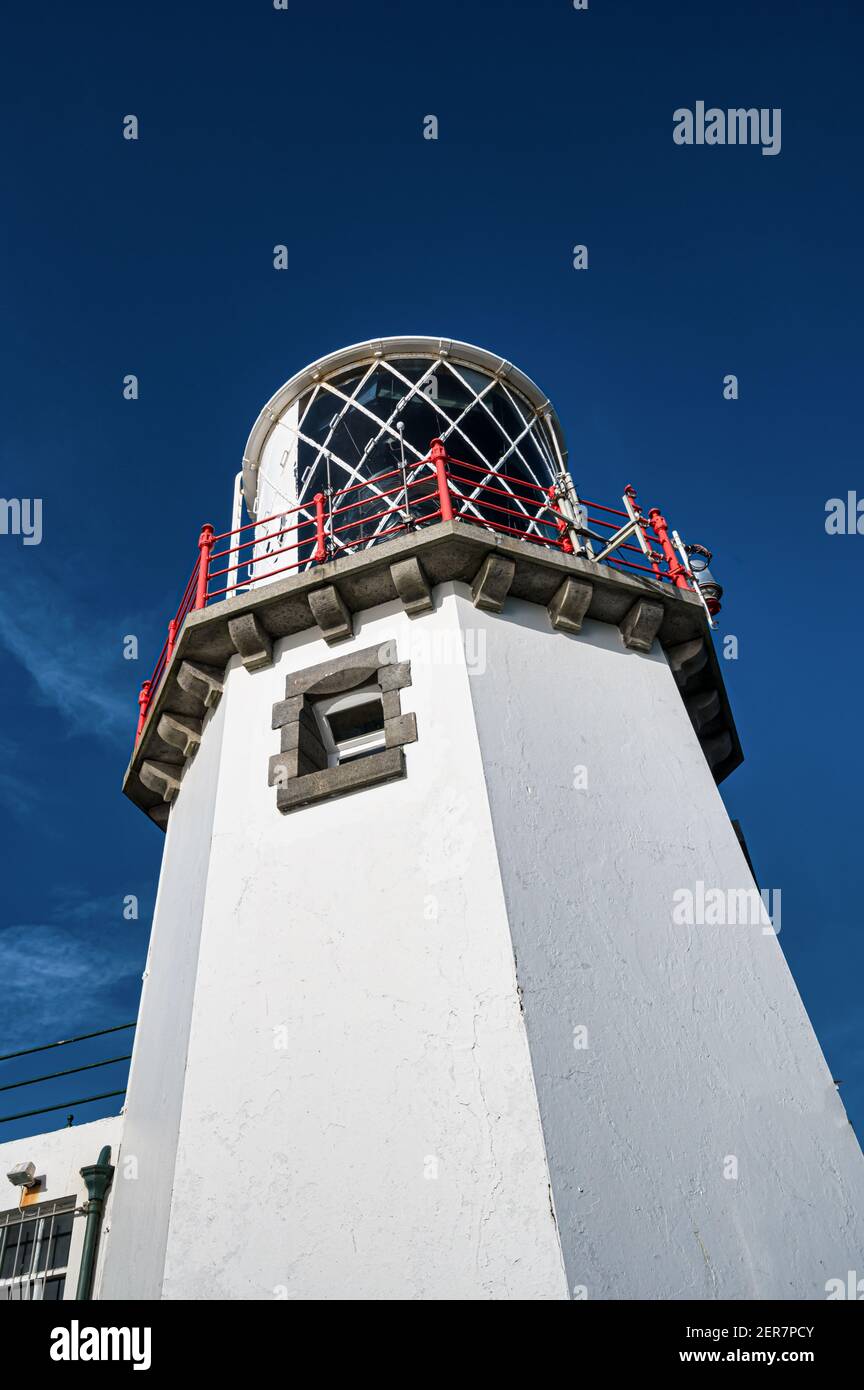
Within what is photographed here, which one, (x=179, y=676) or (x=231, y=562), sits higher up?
(x=231, y=562)

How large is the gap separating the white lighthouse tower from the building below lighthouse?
0.02m

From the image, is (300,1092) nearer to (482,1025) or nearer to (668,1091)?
(482,1025)

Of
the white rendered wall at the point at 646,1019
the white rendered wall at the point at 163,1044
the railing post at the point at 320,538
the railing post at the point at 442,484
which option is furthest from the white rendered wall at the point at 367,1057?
the railing post at the point at 320,538

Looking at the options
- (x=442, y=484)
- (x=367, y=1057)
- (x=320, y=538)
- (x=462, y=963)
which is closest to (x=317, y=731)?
(x=320, y=538)

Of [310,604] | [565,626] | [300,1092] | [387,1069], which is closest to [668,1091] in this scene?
[387,1069]

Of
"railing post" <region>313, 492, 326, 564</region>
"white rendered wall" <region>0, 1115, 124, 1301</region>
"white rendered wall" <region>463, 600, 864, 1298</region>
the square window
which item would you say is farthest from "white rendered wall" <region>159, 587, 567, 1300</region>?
"white rendered wall" <region>0, 1115, 124, 1301</region>

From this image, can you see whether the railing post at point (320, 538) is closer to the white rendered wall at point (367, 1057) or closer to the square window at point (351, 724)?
the square window at point (351, 724)

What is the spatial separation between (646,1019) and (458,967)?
1.24m

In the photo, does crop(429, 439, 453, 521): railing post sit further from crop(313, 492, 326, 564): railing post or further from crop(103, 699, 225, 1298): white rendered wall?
crop(103, 699, 225, 1298): white rendered wall

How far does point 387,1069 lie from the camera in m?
5.98

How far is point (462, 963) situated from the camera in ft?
20.3

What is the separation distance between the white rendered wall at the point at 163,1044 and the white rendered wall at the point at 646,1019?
8.26 ft

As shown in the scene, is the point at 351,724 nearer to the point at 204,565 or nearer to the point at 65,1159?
the point at 204,565

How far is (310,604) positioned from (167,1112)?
4013 millimetres
